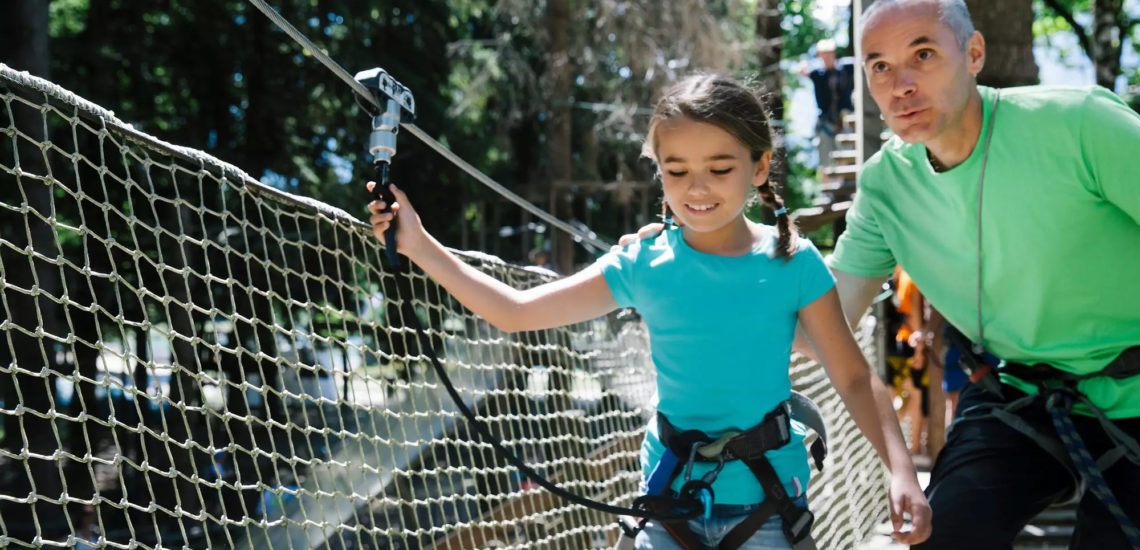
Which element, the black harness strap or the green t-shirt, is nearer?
the black harness strap

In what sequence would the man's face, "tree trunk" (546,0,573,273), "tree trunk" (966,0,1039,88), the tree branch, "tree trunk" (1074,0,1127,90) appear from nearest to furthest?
1. the man's face
2. "tree trunk" (966,0,1039,88)
3. "tree trunk" (1074,0,1127,90)
4. "tree trunk" (546,0,573,273)
5. the tree branch

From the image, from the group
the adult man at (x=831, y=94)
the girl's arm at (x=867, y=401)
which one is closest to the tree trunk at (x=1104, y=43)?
the adult man at (x=831, y=94)

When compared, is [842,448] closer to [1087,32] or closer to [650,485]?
[650,485]

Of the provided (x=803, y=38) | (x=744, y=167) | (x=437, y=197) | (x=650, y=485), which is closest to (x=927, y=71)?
(x=744, y=167)

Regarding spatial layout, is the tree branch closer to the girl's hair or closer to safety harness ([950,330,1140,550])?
safety harness ([950,330,1140,550])

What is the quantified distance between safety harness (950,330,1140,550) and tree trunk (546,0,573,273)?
35.1 ft

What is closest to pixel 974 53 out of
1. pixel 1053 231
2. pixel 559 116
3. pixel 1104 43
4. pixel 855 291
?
pixel 1053 231

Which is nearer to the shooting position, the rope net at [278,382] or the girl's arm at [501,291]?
the girl's arm at [501,291]

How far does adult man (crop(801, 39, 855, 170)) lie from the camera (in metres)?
9.77

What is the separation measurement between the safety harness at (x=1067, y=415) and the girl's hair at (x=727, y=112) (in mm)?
608

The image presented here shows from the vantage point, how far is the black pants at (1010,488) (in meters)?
1.88

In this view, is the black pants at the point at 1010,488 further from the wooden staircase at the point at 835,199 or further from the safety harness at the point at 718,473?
the wooden staircase at the point at 835,199

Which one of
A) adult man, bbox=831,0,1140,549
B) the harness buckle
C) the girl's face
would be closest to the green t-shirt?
adult man, bbox=831,0,1140,549

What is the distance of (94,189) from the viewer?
440 inches
